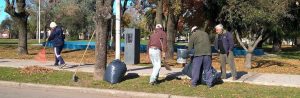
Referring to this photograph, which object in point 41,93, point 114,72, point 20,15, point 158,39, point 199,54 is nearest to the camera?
point 41,93

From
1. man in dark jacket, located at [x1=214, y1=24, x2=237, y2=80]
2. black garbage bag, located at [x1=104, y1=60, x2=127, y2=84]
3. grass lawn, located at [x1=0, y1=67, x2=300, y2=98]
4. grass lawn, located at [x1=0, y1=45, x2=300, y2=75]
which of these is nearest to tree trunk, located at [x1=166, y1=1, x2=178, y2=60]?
grass lawn, located at [x1=0, y1=45, x2=300, y2=75]

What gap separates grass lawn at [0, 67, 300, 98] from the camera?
1123 cm

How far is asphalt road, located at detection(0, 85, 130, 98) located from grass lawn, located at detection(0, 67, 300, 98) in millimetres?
494

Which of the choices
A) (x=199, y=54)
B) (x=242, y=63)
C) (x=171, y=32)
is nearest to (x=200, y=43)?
(x=199, y=54)

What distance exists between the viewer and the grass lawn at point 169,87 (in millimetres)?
11229

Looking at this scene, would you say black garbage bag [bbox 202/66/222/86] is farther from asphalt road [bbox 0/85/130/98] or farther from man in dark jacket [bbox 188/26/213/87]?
asphalt road [bbox 0/85/130/98]

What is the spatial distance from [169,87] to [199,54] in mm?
1127

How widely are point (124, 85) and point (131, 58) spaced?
22.8 feet

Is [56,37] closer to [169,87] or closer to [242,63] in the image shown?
[169,87]

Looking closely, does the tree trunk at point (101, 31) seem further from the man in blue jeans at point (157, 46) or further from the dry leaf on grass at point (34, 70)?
the dry leaf on grass at point (34, 70)

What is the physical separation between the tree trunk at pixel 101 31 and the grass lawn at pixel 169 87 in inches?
16.2

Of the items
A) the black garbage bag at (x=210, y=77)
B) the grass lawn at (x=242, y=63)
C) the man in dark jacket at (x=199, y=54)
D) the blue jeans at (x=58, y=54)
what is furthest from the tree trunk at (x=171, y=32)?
the man in dark jacket at (x=199, y=54)

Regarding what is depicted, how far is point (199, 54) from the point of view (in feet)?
39.8

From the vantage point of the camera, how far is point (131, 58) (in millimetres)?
19500
